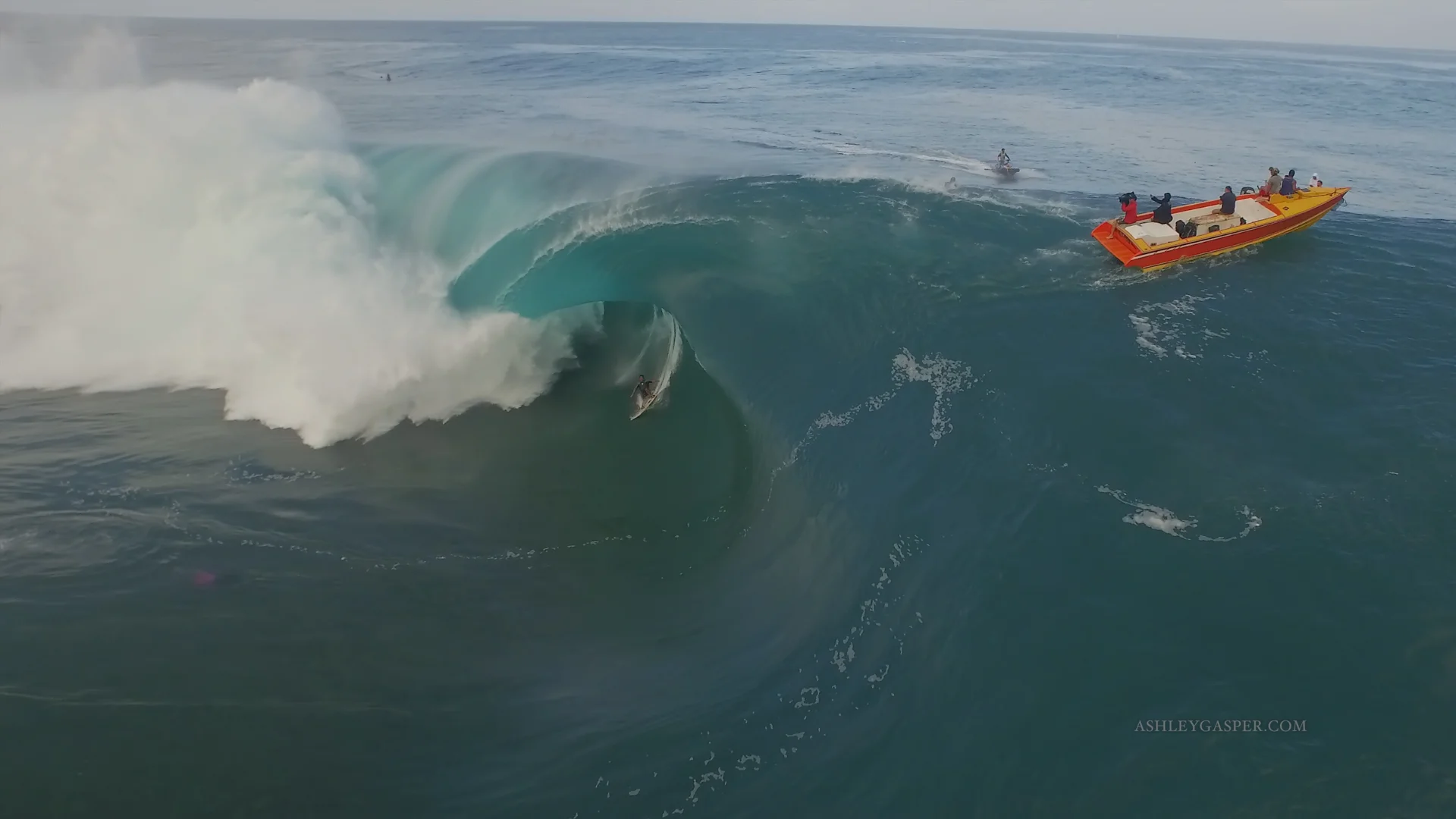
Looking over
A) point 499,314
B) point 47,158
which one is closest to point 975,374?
point 499,314

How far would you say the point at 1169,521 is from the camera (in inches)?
569

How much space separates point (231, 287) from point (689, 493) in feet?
57.1

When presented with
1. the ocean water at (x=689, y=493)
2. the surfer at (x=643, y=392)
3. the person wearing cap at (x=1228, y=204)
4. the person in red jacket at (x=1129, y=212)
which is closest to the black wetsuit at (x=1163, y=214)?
the person in red jacket at (x=1129, y=212)

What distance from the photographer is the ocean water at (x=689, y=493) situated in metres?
10.6

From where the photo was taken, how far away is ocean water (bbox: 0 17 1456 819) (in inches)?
416

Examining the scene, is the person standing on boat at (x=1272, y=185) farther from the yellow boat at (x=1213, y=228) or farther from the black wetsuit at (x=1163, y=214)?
the black wetsuit at (x=1163, y=214)

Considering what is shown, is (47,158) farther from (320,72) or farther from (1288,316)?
(320,72)

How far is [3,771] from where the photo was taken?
10.1 meters

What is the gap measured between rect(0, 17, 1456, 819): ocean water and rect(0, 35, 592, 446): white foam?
0.54ft

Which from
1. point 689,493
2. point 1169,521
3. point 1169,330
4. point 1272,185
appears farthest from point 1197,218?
point 689,493

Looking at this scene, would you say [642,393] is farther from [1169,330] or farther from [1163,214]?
[1163,214]

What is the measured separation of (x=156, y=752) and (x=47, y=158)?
28111 mm

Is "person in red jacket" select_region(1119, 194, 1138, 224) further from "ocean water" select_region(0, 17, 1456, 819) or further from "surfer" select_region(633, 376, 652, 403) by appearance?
"surfer" select_region(633, 376, 652, 403)

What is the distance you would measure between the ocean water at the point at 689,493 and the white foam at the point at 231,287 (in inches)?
6.5
